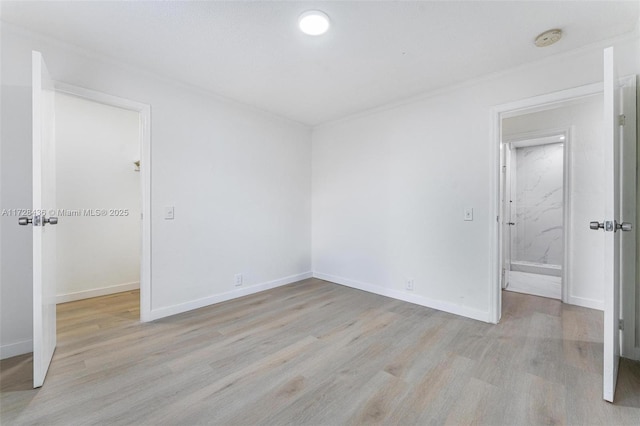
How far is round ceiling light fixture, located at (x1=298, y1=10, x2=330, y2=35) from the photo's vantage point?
1.79 meters

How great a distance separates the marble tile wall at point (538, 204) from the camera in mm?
5180

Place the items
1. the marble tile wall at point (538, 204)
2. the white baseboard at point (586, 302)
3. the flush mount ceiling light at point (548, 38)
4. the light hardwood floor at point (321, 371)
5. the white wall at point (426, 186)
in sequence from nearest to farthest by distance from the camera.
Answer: the light hardwood floor at point (321, 371), the flush mount ceiling light at point (548, 38), the white wall at point (426, 186), the white baseboard at point (586, 302), the marble tile wall at point (538, 204)

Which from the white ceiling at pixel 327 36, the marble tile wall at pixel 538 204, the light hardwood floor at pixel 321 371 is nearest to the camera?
the light hardwood floor at pixel 321 371

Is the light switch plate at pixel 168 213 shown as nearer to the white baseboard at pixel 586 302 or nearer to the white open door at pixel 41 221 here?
the white open door at pixel 41 221

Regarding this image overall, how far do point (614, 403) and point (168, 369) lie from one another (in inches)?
108

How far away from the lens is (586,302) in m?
3.10

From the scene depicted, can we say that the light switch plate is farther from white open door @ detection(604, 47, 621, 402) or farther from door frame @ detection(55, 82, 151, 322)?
white open door @ detection(604, 47, 621, 402)

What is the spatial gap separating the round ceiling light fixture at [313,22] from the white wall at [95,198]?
9.59ft

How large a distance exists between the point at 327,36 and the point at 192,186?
6.61 feet

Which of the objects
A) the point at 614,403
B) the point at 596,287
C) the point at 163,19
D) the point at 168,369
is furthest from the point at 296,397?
the point at 596,287

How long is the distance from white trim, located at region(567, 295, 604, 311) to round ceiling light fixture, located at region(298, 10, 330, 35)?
395 centimetres

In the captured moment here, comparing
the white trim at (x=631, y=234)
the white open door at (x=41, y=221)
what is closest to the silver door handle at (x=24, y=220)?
the white open door at (x=41, y=221)

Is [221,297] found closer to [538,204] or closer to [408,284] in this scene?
[408,284]

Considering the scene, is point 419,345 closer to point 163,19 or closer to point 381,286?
point 381,286
